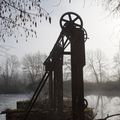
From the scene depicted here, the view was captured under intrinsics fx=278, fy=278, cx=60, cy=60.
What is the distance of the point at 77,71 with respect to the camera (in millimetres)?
7250

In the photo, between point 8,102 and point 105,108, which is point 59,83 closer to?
point 105,108

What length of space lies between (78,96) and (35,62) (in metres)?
69.0

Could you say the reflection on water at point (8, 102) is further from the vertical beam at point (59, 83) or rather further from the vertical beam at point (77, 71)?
the vertical beam at point (77, 71)

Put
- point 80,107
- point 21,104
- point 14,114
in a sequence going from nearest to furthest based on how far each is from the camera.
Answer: point 80,107
point 14,114
point 21,104

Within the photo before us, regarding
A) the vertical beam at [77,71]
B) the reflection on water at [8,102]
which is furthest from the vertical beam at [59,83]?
the reflection on water at [8,102]

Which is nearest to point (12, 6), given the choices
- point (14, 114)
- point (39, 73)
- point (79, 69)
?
point (79, 69)

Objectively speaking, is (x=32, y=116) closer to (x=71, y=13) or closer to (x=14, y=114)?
(x=14, y=114)

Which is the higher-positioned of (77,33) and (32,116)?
(77,33)

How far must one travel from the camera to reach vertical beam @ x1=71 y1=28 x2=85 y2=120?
714cm

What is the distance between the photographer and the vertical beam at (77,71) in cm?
714

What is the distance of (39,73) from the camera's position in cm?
5988

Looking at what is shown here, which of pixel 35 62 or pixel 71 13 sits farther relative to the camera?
pixel 35 62

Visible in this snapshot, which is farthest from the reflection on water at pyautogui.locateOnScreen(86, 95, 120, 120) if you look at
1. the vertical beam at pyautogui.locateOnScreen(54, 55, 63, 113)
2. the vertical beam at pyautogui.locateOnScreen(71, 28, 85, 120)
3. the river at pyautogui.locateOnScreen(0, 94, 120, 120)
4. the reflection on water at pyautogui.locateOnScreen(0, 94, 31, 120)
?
the vertical beam at pyautogui.locateOnScreen(71, 28, 85, 120)

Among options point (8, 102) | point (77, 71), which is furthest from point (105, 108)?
point (77, 71)
